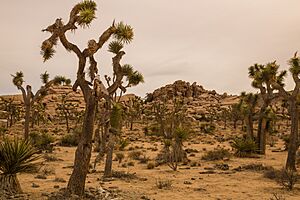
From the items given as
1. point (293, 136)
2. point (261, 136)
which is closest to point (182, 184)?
point (293, 136)

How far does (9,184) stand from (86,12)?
4846mm

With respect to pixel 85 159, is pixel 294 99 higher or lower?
higher

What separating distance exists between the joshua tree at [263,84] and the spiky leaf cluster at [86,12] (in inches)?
374

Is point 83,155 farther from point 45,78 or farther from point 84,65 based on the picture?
point 45,78

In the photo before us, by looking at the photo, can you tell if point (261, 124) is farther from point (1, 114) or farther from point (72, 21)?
point (1, 114)

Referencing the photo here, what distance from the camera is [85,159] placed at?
8.57 meters

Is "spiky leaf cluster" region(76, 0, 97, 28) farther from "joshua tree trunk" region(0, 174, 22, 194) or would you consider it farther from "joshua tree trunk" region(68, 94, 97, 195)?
"joshua tree trunk" region(0, 174, 22, 194)

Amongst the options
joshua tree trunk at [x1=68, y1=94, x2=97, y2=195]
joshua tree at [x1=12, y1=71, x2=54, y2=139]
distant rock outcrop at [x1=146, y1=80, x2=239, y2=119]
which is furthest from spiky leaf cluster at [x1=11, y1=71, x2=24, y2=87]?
distant rock outcrop at [x1=146, y1=80, x2=239, y2=119]

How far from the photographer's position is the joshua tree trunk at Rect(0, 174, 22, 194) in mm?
8516

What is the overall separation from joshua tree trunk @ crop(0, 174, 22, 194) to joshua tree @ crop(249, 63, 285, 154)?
461 inches

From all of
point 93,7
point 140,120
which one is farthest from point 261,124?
point 140,120

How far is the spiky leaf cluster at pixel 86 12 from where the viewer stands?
9.15 m

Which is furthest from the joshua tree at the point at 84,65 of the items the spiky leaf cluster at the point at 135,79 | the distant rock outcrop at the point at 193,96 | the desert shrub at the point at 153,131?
the distant rock outcrop at the point at 193,96

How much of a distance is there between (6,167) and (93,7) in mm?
4854
